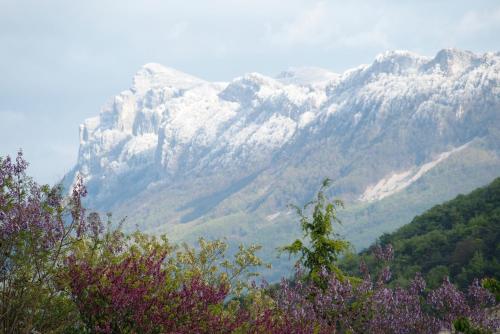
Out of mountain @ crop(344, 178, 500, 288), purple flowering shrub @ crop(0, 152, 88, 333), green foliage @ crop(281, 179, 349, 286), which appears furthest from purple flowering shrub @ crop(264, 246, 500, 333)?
mountain @ crop(344, 178, 500, 288)

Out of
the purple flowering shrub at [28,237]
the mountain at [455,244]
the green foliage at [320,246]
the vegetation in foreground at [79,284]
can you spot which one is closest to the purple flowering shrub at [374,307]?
the vegetation in foreground at [79,284]

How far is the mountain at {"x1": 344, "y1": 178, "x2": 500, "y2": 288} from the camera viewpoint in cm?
10769

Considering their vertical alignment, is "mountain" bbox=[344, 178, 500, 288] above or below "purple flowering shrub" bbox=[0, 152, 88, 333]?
below

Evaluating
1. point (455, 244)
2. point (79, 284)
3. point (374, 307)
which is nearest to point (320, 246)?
point (374, 307)

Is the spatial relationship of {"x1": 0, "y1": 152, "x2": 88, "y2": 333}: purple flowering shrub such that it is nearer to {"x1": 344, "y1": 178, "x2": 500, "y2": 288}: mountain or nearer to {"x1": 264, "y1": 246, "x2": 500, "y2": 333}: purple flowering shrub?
{"x1": 264, "y1": 246, "x2": 500, "y2": 333}: purple flowering shrub

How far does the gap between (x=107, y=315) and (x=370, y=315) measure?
1343cm

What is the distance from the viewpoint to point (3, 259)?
1817 cm

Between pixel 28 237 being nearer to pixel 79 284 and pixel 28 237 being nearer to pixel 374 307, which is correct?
pixel 79 284

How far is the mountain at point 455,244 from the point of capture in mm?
107688

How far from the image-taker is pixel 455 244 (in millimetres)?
124875

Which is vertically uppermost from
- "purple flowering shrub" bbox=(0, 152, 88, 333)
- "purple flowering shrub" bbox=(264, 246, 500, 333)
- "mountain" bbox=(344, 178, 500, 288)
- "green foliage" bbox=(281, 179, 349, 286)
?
"purple flowering shrub" bbox=(0, 152, 88, 333)

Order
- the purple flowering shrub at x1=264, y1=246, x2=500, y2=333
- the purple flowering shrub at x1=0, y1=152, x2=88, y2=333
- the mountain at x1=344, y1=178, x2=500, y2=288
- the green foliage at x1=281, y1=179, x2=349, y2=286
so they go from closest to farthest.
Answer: the purple flowering shrub at x1=0, y1=152, x2=88, y2=333, the purple flowering shrub at x1=264, y1=246, x2=500, y2=333, the green foliage at x1=281, y1=179, x2=349, y2=286, the mountain at x1=344, y1=178, x2=500, y2=288

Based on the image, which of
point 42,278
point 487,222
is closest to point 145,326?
point 42,278

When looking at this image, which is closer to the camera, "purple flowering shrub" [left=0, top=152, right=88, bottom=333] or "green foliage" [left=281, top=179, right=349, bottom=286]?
"purple flowering shrub" [left=0, top=152, right=88, bottom=333]
